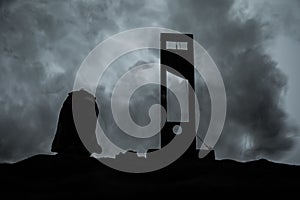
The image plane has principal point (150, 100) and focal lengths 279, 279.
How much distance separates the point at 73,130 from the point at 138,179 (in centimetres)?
449

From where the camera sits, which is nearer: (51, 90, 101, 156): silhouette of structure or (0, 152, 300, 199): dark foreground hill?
(0, 152, 300, 199): dark foreground hill

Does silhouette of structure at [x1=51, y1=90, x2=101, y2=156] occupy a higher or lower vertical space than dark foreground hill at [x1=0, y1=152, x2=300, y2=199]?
higher

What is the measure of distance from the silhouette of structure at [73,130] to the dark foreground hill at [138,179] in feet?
8.69

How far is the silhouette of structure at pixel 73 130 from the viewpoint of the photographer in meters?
9.23

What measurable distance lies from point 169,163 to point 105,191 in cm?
235

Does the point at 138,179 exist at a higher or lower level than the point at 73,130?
lower

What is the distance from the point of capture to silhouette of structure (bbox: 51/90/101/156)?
923 centimetres

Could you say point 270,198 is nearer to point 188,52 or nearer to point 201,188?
point 201,188

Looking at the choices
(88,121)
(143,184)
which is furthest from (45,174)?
(88,121)

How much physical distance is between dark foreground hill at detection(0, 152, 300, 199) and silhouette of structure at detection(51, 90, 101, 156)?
8.69 ft

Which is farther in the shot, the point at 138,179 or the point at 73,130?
the point at 73,130

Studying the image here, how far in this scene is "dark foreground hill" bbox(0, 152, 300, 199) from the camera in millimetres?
4926

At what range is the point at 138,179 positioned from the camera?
5820mm

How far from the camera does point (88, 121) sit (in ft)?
31.9
